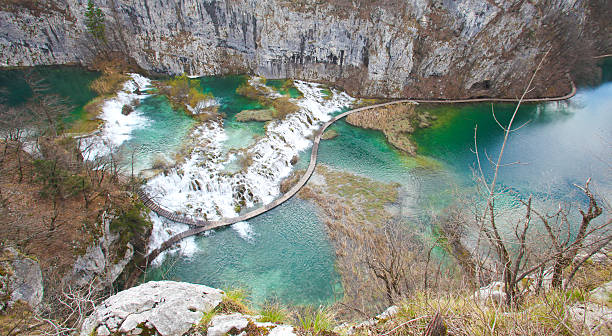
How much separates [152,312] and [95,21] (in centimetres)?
5317

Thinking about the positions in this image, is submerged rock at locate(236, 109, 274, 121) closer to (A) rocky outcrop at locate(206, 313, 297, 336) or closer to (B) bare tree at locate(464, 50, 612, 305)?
(B) bare tree at locate(464, 50, 612, 305)

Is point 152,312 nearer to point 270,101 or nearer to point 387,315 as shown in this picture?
point 387,315

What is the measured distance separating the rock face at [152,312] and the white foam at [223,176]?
49.5ft

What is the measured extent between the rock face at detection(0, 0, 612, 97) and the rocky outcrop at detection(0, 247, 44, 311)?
38394 millimetres

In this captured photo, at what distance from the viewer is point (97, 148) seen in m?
25.2

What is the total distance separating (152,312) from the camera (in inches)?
191

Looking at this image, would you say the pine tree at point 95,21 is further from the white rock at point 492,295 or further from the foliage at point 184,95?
the white rock at point 492,295

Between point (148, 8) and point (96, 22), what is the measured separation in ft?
25.3

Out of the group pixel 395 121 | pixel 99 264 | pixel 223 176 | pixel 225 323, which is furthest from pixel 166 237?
pixel 395 121

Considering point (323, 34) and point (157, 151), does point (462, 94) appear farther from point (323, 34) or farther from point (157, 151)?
point (157, 151)

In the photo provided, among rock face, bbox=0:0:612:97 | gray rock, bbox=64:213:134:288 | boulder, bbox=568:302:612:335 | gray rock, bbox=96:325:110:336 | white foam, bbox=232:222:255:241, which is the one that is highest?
rock face, bbox=0:0:612:97

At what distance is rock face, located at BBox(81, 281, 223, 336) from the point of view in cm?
459

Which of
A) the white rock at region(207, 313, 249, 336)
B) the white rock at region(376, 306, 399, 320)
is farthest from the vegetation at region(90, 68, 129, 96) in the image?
the white rock at region(376, 306, 399, 320)

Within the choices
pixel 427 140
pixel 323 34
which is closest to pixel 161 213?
pixel 427 140
